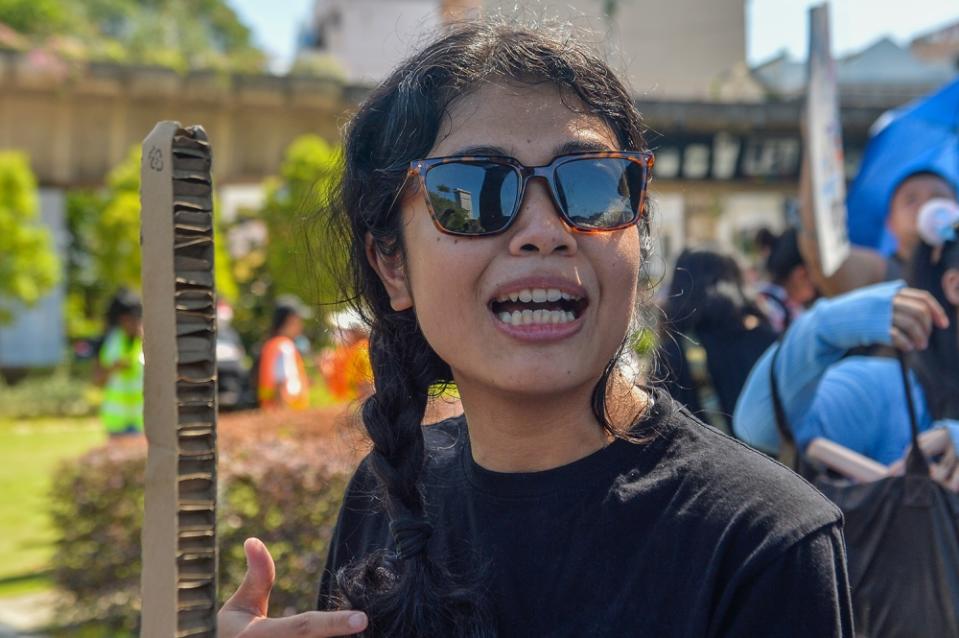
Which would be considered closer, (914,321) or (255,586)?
(255,586)

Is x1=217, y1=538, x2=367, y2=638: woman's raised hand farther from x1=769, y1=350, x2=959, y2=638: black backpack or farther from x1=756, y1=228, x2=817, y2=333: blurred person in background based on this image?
x1=756, y1=228, x2=817, y2=333: blurred person in background

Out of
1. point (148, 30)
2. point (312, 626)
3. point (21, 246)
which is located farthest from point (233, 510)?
point (148, 30)

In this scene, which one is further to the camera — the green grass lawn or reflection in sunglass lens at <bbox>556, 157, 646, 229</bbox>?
the green grass lawn

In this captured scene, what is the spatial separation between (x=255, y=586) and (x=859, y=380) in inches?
64.7

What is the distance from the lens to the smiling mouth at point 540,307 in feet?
5.12

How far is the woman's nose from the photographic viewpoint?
1.56 metres

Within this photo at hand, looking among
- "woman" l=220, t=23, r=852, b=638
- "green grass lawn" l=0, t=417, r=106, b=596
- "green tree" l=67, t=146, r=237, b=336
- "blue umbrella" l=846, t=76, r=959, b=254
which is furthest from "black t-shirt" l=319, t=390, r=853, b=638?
"green tree" l=67, t=146, r=237, b=336

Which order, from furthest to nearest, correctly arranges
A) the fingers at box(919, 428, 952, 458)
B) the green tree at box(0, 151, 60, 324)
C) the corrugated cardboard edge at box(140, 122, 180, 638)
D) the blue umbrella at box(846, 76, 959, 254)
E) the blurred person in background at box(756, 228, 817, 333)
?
1. the green tree at box(0, 151, 60, 324)
2. the blurred person in background at box(756, 228, 817, 333)
3. the blue umbrella at box(846, 76, 959, 254)
4. the fingers at box(919, 428, 952, 458)
5. the corrugated cardboard edge at box(140, 122, 180, 638)

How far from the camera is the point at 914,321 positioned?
241cm

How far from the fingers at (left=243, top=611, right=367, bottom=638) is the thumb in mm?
75

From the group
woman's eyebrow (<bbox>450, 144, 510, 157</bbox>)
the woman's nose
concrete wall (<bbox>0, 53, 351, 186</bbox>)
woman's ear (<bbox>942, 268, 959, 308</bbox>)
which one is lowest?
woman's ear (<bbox>942, 268, 959, 308</bbox>)

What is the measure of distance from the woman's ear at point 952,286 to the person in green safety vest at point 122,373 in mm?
6259

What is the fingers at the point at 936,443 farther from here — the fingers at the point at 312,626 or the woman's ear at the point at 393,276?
the fingers at the point at 312,626

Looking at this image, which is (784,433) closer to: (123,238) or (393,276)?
(393,276)
